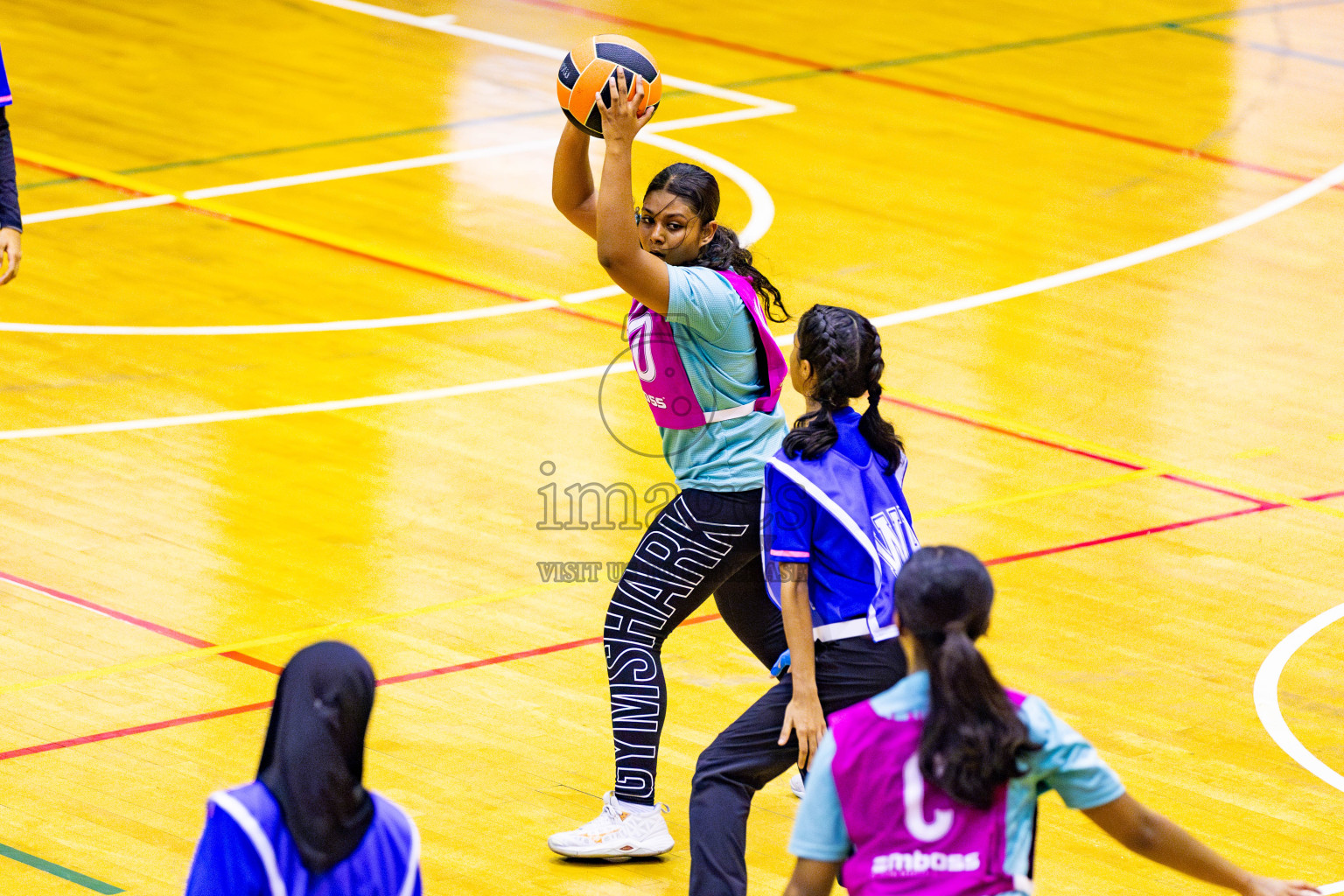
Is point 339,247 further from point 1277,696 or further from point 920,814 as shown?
point 920,814

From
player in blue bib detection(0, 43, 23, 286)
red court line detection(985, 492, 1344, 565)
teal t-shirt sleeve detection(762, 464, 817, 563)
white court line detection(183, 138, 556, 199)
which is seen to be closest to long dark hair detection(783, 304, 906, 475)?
teal t-shirt sleeve detection(762, 464, 817, 563)

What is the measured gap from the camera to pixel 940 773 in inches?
151

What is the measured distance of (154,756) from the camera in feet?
23.3

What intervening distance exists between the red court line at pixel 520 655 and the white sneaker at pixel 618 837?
1.53 m

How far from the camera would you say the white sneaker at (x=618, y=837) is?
6.49 m

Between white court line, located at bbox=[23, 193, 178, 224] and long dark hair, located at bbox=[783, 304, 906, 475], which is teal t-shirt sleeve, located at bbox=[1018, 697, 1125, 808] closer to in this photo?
long dark hair, located at bbox=[783, 304, 906, 475]

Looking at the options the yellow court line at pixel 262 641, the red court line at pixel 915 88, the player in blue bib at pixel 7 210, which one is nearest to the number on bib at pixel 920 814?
the yellow court line at pixel 262 641

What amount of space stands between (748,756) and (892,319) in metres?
7.00

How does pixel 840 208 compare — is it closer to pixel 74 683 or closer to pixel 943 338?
pixel 943 338

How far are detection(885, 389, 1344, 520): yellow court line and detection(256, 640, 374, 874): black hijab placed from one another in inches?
291

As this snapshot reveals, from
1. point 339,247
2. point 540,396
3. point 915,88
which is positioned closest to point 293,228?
point 339,247

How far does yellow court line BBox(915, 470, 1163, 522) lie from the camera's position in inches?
384

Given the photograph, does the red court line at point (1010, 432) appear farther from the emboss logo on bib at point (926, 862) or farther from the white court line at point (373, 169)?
the emboss logo on bib at point (926, 862)

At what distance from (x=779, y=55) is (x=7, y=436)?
33.1 feet
